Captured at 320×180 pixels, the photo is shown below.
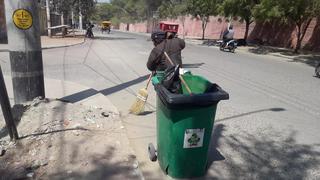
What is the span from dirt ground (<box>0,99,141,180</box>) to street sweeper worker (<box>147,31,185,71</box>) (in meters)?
1.17

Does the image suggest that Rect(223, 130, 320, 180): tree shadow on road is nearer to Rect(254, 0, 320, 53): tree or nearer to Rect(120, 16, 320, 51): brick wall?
Rect(254, 0, 320, 53): tree

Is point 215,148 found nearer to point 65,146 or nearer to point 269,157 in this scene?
point 269,157

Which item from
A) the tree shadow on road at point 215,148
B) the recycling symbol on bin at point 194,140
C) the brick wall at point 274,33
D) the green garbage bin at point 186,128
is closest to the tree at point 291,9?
the brick wall at point 274,33

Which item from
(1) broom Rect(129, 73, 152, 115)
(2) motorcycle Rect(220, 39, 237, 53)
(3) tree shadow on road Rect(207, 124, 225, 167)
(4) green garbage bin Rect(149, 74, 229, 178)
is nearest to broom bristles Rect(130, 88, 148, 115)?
(1) broom Rect(129, 73, 152, 115)

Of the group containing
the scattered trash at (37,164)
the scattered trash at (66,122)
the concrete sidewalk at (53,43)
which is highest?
the scattered trash at (66,122)

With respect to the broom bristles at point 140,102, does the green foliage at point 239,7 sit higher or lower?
higher

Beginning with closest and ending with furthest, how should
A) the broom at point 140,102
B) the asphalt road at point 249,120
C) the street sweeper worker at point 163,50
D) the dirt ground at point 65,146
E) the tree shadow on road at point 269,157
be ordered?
the dirt ground at point 65,146 → the tree shadow on road at point 269,157 → the asphalt road at point 249,120 → the street sweeper worker at point 163,50 → the broom at point 140,102

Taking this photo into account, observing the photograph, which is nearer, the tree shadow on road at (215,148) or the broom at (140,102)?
the tree shadow on road at (215,148)

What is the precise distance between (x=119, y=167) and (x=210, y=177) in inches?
43.2

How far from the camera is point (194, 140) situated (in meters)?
3.67

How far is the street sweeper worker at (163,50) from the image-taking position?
5824 mm

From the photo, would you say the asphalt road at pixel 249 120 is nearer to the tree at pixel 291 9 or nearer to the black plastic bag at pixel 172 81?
the black plastic bag at pixel 172 81

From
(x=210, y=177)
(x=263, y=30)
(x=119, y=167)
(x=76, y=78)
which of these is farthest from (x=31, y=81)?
(x=263, y=30)

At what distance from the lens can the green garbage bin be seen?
3457 mm
